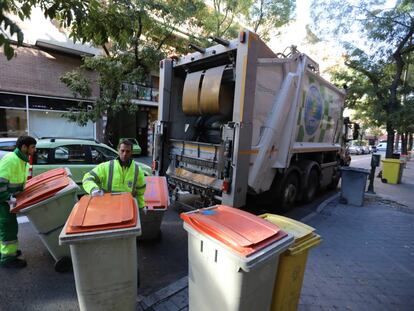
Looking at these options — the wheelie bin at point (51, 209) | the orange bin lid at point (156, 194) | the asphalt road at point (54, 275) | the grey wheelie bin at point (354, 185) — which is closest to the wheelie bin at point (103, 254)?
the asphalt road at point (54, 275)

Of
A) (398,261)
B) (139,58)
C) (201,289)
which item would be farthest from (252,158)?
(139,58)

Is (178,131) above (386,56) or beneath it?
beneath

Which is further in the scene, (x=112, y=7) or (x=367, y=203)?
(x=367, y=203)

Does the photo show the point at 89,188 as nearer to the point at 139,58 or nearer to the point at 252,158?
the point at 252,158

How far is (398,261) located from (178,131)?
169 inches

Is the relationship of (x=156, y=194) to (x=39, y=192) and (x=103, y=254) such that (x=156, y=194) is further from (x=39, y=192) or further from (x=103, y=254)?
A: (x=103, y=254)

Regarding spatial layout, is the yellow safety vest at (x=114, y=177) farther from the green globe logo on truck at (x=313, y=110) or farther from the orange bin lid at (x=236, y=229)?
the green globe logo on truck at (x=313, y=110)

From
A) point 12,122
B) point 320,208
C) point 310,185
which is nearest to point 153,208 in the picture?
point 320,208

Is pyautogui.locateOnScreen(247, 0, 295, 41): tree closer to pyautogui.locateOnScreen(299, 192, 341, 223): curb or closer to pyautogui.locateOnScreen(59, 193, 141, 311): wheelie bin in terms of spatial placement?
pyautogui.locateOnScreen(299, 192, 341, 223): curb

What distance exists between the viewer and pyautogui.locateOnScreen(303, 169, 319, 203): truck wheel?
646 centimetres

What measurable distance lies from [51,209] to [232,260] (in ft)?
6.97

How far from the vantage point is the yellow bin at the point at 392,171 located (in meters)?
10.7

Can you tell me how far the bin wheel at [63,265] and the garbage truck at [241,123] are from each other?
2.30 meters

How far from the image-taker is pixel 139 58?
9773mm
